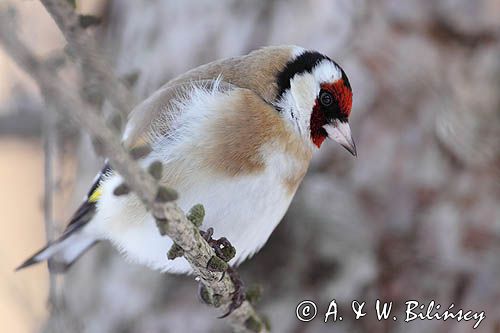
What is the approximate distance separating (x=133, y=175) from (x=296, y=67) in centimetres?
119

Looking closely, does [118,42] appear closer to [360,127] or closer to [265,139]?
[360,127]

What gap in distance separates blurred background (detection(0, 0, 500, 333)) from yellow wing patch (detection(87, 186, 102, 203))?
0.48 m

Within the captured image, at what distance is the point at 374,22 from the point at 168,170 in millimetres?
1476

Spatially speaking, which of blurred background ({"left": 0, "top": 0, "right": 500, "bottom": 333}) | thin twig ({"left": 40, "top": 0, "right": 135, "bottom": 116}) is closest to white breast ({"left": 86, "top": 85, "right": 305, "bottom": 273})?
thin twig ({"left": 40, "top": 0, "right": 135, "bottom": 116})

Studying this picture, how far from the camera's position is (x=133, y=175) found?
4.83 ft

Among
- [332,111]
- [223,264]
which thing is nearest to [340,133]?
[332,111]

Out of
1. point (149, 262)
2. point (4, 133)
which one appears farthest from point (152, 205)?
point (4, 133)

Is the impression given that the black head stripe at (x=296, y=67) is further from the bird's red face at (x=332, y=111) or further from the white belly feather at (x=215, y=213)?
the white belly feather at (x=215, y=213)

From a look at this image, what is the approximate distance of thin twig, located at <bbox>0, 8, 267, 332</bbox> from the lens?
1.09 m

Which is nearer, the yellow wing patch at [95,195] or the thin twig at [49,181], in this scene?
the thin twig at [49,181]

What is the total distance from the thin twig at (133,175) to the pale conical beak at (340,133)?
0.58 m

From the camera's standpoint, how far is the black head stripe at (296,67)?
2500 millimetres

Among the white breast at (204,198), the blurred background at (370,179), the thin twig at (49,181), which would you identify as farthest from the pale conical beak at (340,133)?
the thin twig at (49,181)

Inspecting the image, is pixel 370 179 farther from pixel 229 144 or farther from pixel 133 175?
pixel 133 175
